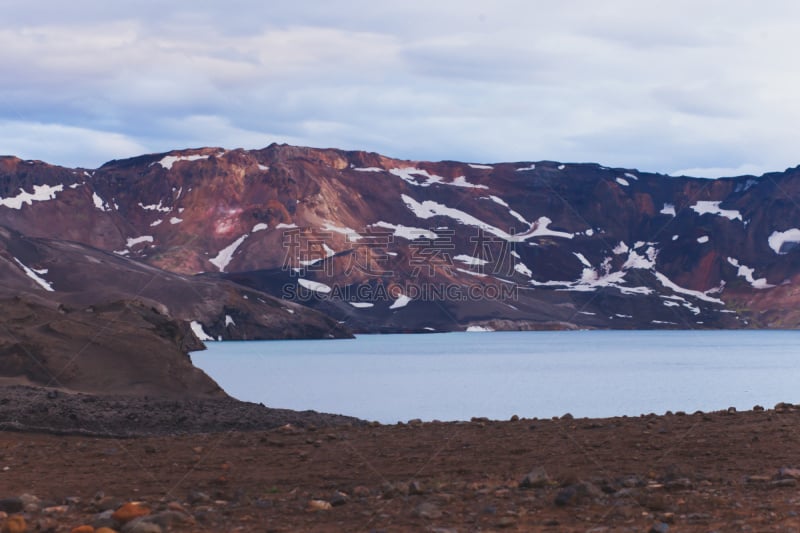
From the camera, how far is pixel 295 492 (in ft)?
50.5

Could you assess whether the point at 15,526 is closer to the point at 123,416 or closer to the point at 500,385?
the point at 123,416

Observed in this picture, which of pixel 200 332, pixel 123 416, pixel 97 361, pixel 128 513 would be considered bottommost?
pixel 200 332

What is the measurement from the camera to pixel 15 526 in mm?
11898

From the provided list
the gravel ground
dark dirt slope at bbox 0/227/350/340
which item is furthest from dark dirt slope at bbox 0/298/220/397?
dark dirt slope at bbox 0/227/350/340

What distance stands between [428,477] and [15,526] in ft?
22.5

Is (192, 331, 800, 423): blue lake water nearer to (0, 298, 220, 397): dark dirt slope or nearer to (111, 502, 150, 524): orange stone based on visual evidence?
(0, 298, 220, 397): dark dirt slope

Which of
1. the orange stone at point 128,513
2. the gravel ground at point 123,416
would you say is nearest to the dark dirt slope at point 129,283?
the gravel ground at point 123,416

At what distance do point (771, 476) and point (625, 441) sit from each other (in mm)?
4731

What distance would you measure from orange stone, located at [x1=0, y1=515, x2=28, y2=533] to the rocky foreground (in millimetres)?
24

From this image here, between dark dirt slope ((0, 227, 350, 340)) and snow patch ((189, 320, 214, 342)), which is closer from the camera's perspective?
dark dirt slope ((0, 227, 350, 340))

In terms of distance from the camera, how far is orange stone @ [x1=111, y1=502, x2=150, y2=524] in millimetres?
12438

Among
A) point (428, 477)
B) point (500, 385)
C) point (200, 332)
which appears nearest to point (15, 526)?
point (428, 477)

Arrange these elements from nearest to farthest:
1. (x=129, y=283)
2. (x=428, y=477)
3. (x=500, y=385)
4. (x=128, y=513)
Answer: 1. (x=128, y=513)
2. (x=428, y=477)
3. (x=500, y=385)
4. (x=129, y=283)

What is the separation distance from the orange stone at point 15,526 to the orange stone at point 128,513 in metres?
1.06
